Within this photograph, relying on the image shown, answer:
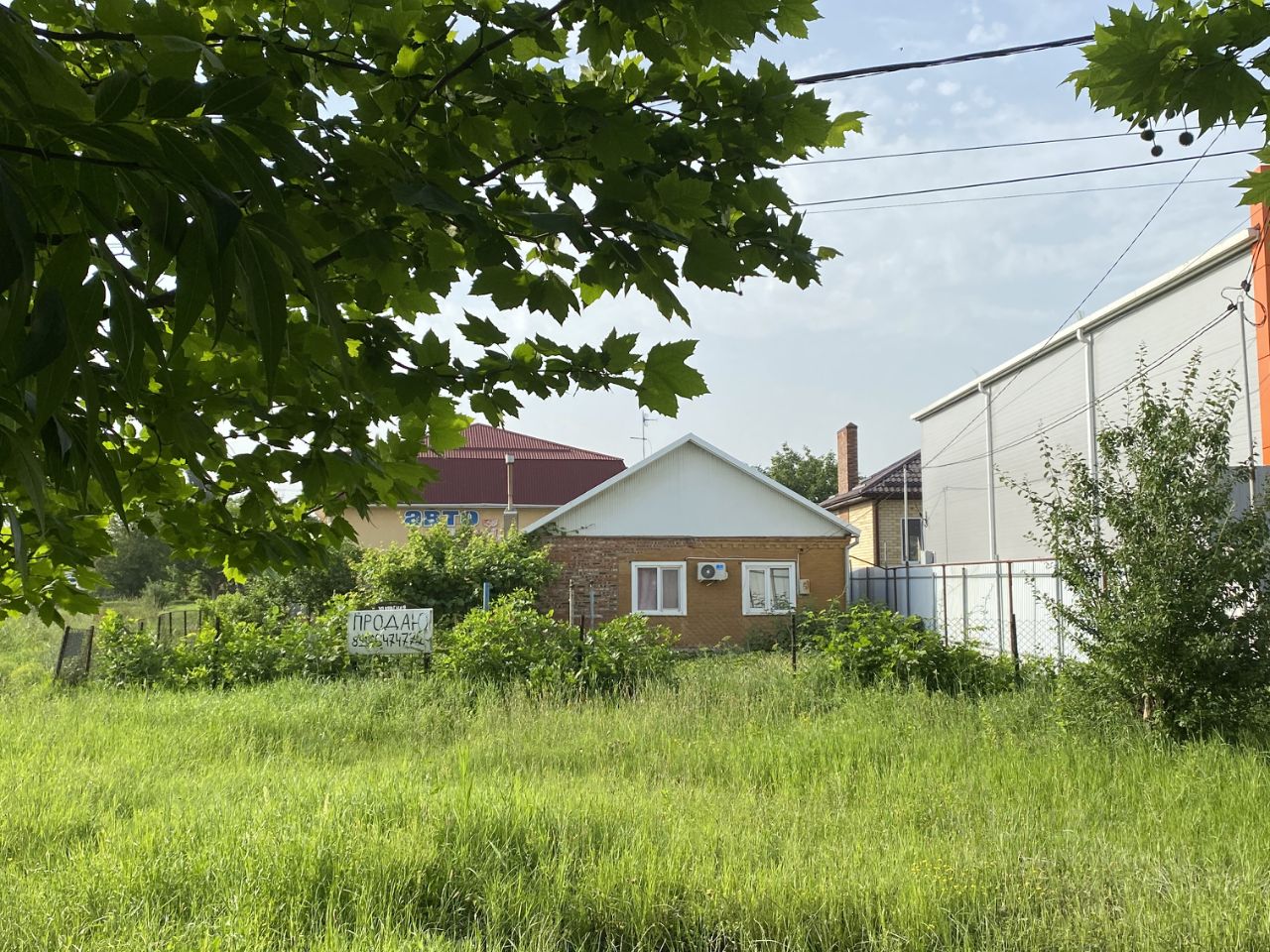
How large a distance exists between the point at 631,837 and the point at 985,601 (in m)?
13.0

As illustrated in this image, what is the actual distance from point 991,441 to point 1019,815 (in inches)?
654

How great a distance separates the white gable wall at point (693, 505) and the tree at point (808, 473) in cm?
3444

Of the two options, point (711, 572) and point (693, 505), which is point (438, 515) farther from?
point (711, 572)

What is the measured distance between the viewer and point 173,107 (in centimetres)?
85

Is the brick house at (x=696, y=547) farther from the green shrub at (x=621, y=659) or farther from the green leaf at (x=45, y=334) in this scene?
the green leaf at (x=45, y=334)

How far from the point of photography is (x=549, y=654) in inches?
467

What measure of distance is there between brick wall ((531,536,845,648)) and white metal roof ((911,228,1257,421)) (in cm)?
571

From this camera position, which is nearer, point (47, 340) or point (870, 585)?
point (47, 340)

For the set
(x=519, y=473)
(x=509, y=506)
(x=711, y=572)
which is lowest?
(x=711, y=572)

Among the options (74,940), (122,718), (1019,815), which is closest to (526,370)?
(74,940)

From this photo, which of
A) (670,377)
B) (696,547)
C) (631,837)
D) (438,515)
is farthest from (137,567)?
(670,377)

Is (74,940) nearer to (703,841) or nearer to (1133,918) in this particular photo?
(703,841)

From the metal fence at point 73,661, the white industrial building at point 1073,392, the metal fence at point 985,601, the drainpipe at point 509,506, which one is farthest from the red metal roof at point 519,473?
the metal fence at point 73,661

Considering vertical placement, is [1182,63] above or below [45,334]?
above
